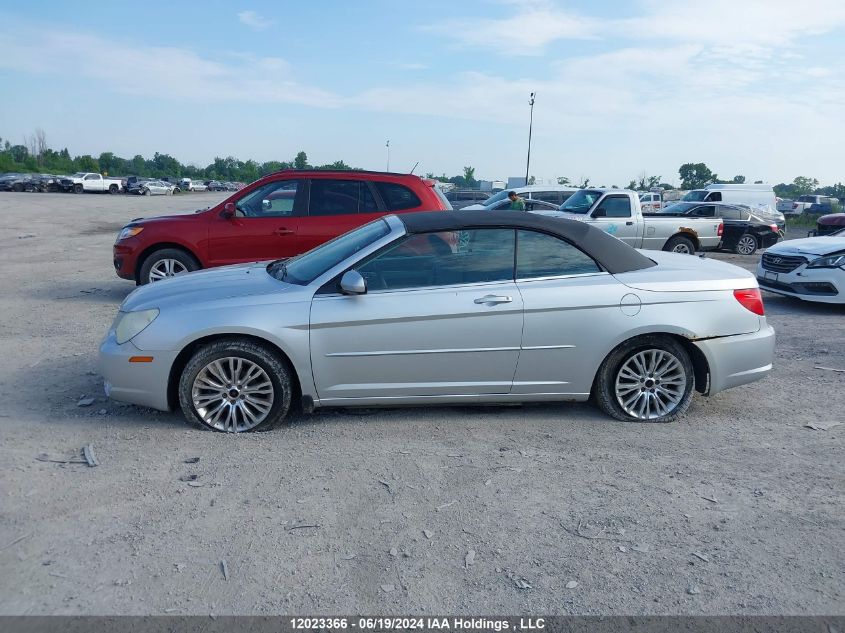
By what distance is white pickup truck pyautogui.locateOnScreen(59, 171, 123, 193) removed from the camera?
57.8 meters

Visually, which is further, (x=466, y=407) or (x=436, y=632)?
(x=466, y=407)

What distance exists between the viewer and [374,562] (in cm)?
337

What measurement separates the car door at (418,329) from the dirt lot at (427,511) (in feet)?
1.16

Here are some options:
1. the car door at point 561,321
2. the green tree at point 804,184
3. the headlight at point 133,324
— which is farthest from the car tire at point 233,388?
the green tree at point 804,184

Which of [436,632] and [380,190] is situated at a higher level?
[380,190]

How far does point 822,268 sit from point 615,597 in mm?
8727

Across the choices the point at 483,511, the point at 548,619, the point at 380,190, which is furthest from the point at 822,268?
the point at 548,619

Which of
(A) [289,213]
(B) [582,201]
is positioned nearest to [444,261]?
(A) [289,213]

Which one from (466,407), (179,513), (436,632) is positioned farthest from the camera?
(466,407)

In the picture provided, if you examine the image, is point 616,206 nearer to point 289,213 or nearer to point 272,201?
point 289,213

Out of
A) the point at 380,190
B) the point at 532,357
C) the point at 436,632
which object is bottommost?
the point at 436,632

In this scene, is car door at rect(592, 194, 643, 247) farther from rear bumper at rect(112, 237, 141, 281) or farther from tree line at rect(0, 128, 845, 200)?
tree line at rect(0, 128, 845, 200)

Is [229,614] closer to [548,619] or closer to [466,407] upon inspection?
[548,619]

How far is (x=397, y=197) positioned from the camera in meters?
9.31
